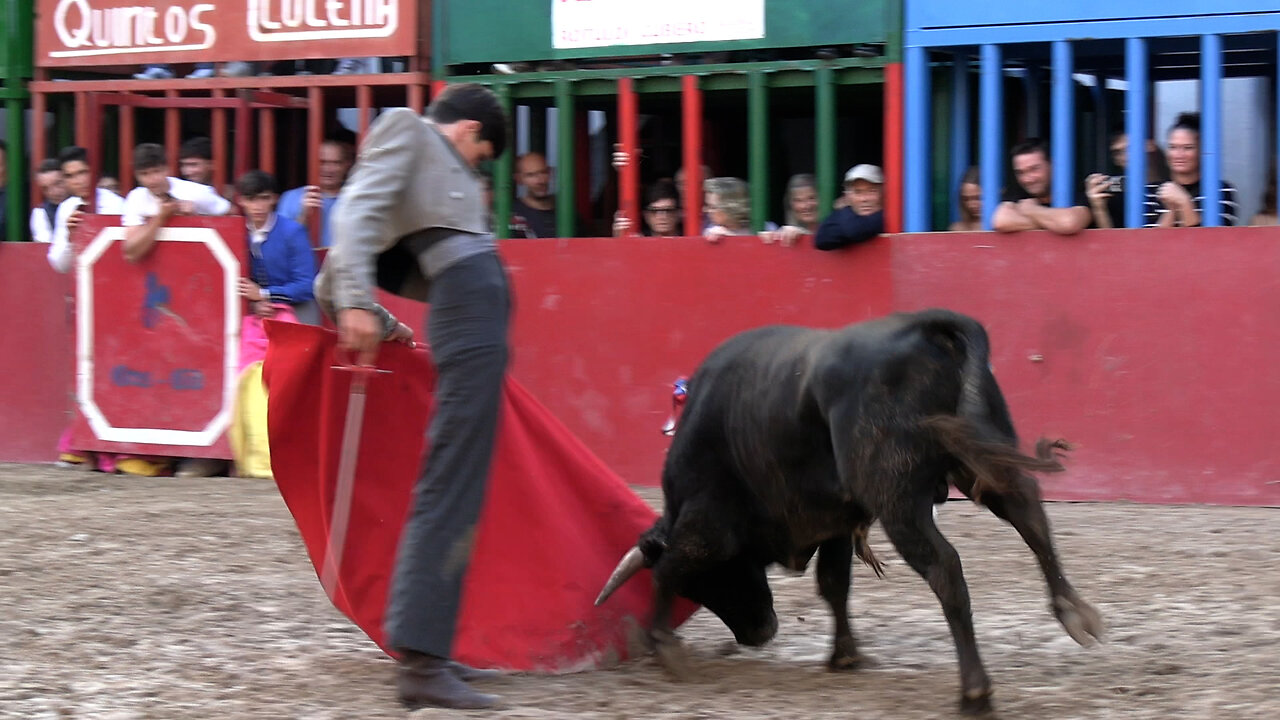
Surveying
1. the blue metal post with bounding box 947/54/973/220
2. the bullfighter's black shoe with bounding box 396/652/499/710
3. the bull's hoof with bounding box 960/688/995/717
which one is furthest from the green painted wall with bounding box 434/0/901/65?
the bullfighter's black shoe with bounding box 396/652/499/710

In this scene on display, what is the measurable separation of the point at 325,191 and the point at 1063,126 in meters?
4.09

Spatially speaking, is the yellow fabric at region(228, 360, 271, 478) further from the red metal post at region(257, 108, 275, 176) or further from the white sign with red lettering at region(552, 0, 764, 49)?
the white sign with red lettering at region(552, 0, 764, 49)

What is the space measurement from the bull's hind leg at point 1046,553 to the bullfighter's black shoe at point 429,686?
4.60ft

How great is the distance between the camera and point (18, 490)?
8359 millimetres

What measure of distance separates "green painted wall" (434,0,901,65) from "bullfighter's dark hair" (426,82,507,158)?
4471 millimetres

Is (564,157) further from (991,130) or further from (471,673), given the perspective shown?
(471,673)

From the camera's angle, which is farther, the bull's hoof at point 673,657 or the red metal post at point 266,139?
the red metal post at point 266,139

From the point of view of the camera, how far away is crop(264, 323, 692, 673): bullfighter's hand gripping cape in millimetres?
4531

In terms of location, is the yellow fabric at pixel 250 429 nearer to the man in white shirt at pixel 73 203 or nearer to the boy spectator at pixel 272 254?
the boy spectator at pixel 272 254

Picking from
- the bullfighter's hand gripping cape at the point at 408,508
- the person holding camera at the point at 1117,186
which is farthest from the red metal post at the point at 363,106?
the bullfighter's hand gripping cape at the point at 408,508

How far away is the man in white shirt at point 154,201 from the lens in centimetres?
895

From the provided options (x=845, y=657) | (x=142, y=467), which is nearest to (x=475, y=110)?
(x=845, y=657)

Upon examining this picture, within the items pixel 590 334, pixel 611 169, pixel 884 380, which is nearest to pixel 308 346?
pixel 884 380

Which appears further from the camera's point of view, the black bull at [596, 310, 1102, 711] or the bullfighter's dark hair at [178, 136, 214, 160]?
the bullfighter's dark hair at [178, 136, 214, 160]
